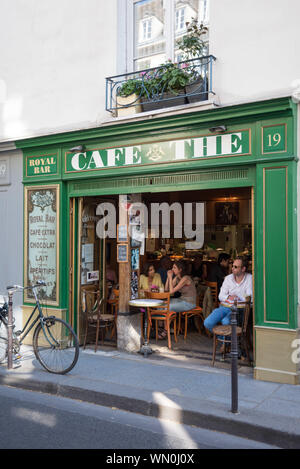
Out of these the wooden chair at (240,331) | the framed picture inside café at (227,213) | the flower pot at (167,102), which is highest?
the flower pot at (167,102)

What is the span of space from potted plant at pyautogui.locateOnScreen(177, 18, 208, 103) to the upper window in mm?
133

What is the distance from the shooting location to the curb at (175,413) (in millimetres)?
4488

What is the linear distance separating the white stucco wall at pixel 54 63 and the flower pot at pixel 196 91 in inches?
60.7

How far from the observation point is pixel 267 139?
619cm

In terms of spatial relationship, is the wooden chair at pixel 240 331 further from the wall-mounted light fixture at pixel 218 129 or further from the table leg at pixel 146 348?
the wall-mounted light fixture at pixel 218 129

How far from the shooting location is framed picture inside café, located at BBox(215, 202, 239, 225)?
42.0ft

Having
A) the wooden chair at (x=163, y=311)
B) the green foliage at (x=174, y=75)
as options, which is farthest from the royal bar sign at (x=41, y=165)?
the wooden chair at (x=163, y=311)

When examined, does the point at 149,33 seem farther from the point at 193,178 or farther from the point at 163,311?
the point at 163,311

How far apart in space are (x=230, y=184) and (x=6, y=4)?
616cm

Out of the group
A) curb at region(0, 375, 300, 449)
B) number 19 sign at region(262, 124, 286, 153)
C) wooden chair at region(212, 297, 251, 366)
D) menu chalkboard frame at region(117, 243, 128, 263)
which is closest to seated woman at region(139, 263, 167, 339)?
menu chalkboard frame at region(117, 243, 128, 263)

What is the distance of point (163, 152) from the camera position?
716 cm

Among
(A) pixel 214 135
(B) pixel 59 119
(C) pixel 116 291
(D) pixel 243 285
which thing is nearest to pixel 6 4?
(B) pixel 59 119

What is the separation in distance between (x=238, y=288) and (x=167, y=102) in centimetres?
310

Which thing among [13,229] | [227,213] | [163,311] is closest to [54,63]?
[13,229]
